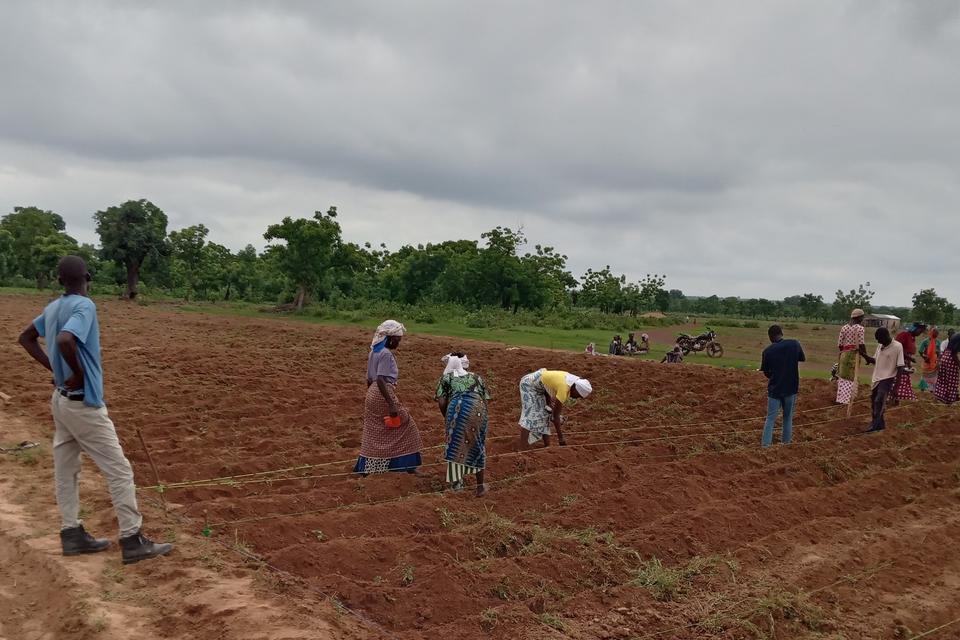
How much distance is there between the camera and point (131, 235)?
120 ft

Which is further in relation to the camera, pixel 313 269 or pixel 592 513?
pixel 313 269

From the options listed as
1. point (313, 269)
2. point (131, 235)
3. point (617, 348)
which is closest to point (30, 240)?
point (131, 235)

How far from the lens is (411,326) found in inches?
1164

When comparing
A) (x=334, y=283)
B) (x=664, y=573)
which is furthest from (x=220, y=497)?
(x=334, y=283)

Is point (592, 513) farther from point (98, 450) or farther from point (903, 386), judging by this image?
point (903, 386)

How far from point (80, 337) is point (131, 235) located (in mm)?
35760

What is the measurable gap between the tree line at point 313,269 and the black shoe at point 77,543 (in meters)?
28.8

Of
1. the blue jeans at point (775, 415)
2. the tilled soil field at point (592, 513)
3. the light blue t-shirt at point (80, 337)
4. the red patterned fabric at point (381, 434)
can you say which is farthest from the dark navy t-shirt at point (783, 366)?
the light blue t-shirt at point (80, 337)

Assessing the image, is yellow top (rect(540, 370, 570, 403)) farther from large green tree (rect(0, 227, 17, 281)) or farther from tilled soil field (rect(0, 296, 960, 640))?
large green tree (rect(0, 227, 17, 281))

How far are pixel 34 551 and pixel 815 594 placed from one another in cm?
517

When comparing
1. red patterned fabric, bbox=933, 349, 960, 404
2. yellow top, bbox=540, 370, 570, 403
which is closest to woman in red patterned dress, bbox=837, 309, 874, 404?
red patterned fabric, bbox=933, 349, 960, 404

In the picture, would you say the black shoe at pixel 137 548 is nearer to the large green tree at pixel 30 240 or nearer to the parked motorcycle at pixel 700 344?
the parked motorcycle at pixel 700 344

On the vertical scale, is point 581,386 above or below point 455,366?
below

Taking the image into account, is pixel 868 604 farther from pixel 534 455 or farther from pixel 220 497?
pixel 220 497
